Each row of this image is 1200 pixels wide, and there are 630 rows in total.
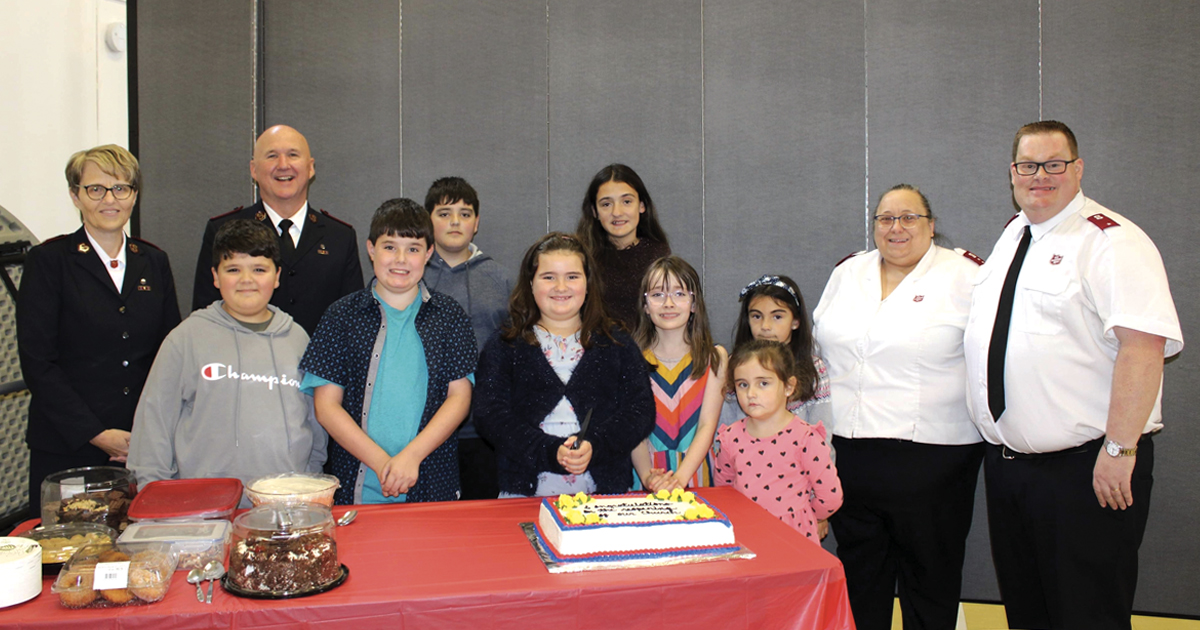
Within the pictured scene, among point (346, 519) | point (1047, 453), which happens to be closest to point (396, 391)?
point (346, 519)

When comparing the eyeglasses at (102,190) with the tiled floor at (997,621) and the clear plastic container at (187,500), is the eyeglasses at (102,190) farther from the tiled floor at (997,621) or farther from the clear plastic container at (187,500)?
the tiled floor at (997,621)

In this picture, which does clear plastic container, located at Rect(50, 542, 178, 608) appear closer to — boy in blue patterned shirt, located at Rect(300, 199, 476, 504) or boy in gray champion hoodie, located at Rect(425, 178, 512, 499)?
boy in blue patterned shirt, located at Rect(300, 199, 476, 504)

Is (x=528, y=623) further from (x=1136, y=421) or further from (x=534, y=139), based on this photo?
(x=534, y=139)

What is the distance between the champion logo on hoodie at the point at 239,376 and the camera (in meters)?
2.21

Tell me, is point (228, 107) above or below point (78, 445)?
above

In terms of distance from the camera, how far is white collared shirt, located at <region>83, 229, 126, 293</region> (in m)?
2.66

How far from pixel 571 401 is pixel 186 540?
1.12 metres

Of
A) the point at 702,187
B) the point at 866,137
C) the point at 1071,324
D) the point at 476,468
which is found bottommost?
the point at 476,468

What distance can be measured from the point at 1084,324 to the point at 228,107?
155 inches

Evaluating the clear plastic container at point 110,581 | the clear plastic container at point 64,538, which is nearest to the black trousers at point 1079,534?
the clear plastic container at point 110,581

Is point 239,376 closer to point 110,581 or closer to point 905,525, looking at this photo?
point 110,581

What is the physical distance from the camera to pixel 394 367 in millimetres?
2336

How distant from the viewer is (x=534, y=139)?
397cm

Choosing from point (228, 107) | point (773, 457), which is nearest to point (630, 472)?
point (773, 457)
